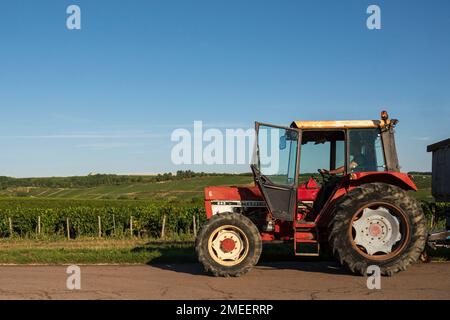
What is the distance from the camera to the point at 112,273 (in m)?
8.81

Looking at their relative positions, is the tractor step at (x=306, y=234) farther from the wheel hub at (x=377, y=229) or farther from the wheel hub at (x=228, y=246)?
the wheel hub at (x=228, y=246)

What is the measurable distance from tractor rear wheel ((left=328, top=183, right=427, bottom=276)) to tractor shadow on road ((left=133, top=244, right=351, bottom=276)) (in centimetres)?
44

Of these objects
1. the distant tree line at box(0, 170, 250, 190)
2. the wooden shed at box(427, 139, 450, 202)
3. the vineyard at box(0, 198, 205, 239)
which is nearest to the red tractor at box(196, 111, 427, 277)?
the wooden shed at box(427, 139, 450, 202)

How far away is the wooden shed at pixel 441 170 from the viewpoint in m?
14.2

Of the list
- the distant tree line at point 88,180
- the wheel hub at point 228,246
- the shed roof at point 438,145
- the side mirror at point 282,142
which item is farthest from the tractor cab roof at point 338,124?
the distant tree line at point 88,180

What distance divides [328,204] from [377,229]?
87 cm

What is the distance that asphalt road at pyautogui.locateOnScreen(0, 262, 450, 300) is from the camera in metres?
6.92

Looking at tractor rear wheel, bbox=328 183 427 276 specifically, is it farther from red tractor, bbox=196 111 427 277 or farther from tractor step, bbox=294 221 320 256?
tractor step, bbox=294 221 320 256

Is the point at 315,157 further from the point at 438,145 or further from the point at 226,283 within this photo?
the point at 438,145

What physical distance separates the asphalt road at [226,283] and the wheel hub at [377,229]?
0.54 meters

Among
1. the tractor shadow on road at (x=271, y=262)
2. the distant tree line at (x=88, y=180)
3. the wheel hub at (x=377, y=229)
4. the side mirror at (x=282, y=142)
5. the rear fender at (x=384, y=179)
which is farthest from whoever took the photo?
the distant tree line at (x=88, y=180)

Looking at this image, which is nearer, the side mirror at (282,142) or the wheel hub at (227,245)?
the wheel hub at (227,245)
